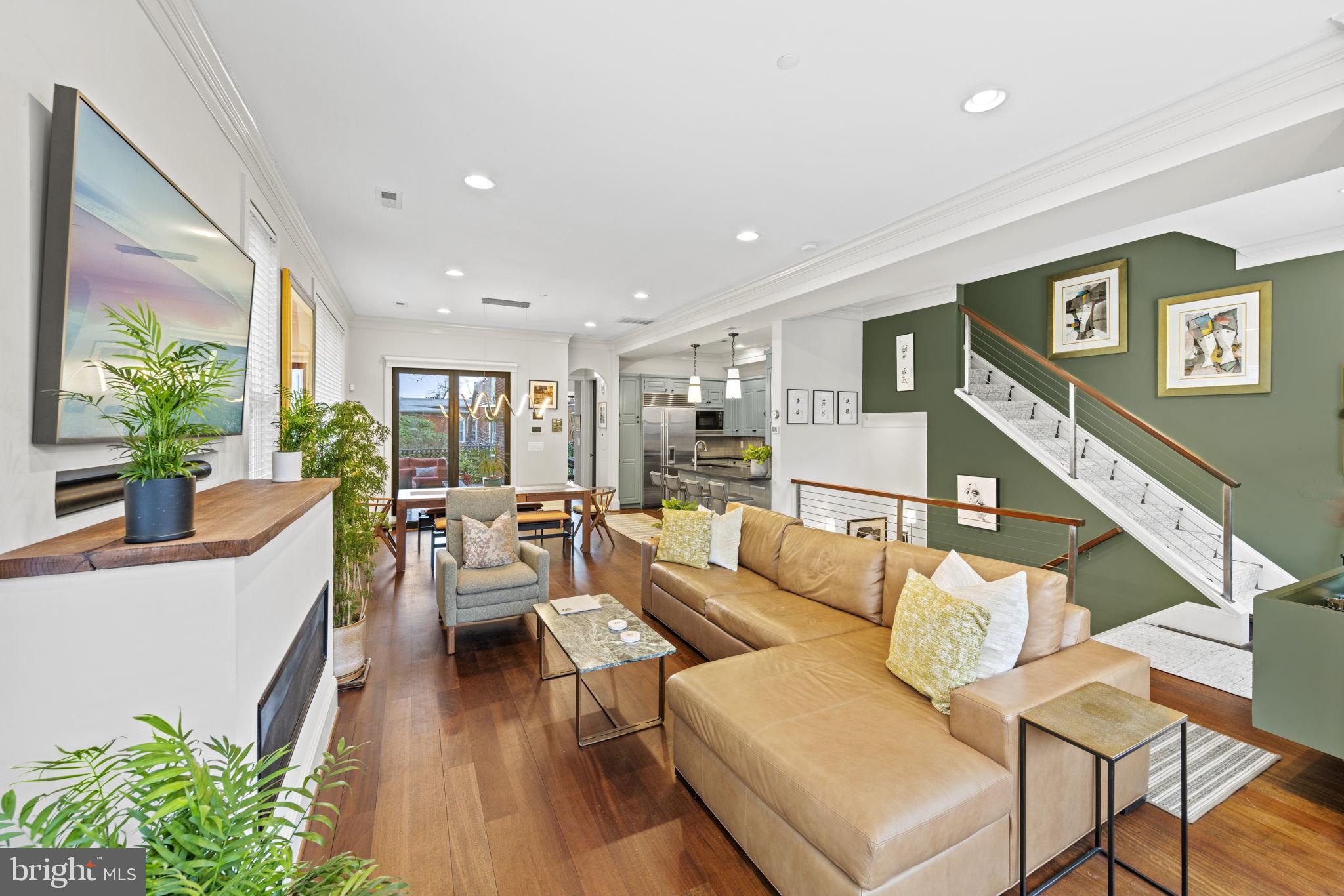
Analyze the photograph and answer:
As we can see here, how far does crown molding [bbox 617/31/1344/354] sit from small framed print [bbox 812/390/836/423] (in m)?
2.05

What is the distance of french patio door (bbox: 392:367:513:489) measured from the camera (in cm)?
780

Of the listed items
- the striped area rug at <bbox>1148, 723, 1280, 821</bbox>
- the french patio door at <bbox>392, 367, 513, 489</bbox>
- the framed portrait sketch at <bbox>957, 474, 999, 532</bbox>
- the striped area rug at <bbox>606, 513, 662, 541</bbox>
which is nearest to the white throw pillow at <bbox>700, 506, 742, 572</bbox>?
the striped area rug at <bbox>1148, 723, 1280, 821</bbox>

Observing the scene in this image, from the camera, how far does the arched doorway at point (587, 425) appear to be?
916 centimetres

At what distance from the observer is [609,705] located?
116 inches

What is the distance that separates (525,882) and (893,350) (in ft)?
20.3

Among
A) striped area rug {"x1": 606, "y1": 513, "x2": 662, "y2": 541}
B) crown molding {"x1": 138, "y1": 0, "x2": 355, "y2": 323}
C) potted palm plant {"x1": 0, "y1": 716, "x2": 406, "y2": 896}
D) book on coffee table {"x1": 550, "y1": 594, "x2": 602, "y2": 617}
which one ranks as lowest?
striped area rug {"x1": 606, "y1": 513, "x2": 662, "y2": 541}

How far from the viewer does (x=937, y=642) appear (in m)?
2.05

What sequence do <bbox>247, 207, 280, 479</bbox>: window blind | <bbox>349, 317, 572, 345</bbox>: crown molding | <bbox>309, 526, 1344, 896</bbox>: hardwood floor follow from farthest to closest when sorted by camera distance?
<bbox>349, 317, 572, 345</bbox>: crown molding
<bbox>247, 207, 280, 479</bbox>: window blind
<bbox>309, 526, 1344, 896</bbox>: hardwood floor

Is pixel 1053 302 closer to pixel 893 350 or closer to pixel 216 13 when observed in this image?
pixel 893 350

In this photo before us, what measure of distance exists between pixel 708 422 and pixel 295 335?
7024 mm

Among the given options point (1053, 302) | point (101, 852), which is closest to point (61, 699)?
point (101, 852)

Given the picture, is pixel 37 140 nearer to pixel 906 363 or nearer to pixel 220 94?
pixel 220 94

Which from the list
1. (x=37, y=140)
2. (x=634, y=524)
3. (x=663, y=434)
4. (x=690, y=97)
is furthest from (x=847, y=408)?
(x=37, y=140)

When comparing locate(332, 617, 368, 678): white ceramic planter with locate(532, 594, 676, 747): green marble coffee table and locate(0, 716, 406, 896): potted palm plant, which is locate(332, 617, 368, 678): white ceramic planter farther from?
locate(0, 716, 406, 896): potted palm plant
